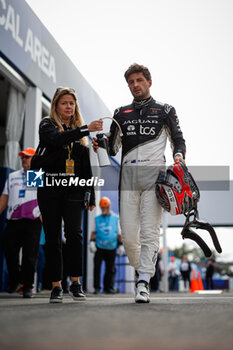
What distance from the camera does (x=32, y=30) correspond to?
305 inches

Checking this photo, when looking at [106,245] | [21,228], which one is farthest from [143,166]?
[106,245]

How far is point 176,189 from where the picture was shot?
12.7ft

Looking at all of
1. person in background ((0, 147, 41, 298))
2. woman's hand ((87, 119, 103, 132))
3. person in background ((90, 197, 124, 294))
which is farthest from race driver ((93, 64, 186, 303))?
person in background ((90, 197, 124, 294))

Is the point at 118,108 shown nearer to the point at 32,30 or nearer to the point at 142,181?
the point at 142,181

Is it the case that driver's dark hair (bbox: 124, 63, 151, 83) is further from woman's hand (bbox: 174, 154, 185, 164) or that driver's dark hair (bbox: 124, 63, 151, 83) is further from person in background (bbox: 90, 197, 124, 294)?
person in background (bbox: 90, 197, 124, 294)

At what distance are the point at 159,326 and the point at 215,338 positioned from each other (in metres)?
0.37

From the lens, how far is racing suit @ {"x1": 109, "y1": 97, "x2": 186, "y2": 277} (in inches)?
157

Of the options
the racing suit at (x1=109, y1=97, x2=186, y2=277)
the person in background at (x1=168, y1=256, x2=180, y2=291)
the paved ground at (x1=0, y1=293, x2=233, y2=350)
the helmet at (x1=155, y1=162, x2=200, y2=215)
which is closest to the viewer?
the paved ground at (x1=0, y1=293, x2=233, y2=350)

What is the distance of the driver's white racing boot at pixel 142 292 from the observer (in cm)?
366

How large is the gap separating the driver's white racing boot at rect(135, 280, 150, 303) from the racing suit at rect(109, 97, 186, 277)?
0.59ft

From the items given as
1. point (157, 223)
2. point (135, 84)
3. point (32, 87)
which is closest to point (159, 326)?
point (157, 223)

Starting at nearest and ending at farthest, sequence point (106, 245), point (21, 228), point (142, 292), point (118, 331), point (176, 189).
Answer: point (118, 331) < point (142, 292) < point (176, 189) < point (21, 228) < point (106, 245)

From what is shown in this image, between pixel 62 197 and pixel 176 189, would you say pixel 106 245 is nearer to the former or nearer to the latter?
pixel 62 197

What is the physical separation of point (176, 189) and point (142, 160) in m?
0.41
